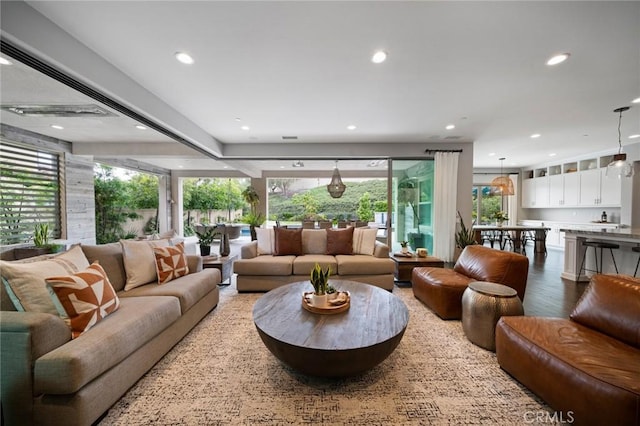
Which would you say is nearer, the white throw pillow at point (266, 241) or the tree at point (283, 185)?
the white throw pillow at point (266, 241)

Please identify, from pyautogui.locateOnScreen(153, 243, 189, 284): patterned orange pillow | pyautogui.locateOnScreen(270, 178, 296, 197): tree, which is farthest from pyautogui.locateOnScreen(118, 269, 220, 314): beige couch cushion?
pyautogui.locateOnScreen(270, 178, 296, 197): tree

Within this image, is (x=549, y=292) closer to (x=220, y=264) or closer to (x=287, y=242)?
(x=287, y=242)

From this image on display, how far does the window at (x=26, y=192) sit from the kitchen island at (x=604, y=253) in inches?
373

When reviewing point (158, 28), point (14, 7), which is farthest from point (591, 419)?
point (14, 7)

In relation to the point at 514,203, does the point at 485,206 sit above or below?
below

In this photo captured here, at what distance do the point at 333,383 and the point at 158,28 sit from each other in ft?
10.1

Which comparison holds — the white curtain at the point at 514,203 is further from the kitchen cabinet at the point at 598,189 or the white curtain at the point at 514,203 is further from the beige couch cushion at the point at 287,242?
the beige couch cushion at the point at 287,242

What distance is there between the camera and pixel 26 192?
448 centimetres

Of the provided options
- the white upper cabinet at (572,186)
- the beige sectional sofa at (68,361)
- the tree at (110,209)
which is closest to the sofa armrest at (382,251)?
the beige sectional sofa at (68,361)

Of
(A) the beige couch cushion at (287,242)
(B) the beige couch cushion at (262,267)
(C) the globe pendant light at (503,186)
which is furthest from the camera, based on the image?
(C) the globe pendant light at (503,186)

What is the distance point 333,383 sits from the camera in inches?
70.5

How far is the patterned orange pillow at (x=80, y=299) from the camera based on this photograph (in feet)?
5.25

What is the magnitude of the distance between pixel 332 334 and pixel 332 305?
41cm

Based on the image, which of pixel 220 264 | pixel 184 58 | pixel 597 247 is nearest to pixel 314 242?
pixel 220 264
